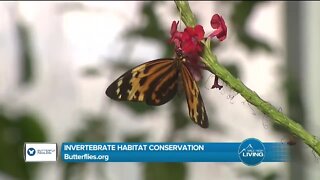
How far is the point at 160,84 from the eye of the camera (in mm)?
468

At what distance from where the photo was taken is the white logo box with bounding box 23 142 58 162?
30.8 inches

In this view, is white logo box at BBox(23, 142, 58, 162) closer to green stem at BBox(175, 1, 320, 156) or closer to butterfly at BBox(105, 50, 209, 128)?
butterfly at BBox(105, 50, 209, 128)

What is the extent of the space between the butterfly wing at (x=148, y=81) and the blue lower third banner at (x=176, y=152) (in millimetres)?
268

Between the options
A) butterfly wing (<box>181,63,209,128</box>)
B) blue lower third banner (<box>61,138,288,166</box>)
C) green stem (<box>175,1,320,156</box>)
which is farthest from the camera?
blue lower third banner (<box>61,138,288,166</box>)

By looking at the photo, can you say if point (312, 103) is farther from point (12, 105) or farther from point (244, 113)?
point (12, 105)

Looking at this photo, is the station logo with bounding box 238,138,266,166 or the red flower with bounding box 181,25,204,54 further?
the station logo with bounding box 238,138,266,166

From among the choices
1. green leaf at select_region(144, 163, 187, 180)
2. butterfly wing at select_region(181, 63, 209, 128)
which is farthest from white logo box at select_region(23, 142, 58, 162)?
butterfly wing at select_region(181, 63, 209, 128)

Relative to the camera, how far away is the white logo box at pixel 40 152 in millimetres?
783

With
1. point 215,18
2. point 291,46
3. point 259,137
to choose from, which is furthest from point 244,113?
point 215,18

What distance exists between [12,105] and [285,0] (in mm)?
504

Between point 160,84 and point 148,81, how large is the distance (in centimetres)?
2

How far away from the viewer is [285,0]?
0.85 m

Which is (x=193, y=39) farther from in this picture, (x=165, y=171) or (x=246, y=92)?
(x=165, y=171)

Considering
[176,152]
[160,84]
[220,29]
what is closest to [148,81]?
[160,84]
